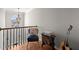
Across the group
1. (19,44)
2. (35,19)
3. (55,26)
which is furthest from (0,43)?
(55,26)

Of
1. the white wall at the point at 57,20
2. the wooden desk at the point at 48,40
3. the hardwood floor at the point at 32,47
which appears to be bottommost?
the hardwood floor at the point at 32,47

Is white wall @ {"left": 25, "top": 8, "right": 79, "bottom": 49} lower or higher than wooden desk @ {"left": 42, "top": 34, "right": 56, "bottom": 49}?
higher

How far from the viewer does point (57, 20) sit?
1411mm

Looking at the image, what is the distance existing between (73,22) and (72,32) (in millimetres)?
98

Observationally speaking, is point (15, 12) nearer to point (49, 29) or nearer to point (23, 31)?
point (23, 31)

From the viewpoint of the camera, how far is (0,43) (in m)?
1.42

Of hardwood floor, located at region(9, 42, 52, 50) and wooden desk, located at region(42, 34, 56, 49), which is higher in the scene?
wooden desk, located at region(42, 34, 56, 49)

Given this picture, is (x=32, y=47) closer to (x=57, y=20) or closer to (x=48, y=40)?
(x=48, y=40)

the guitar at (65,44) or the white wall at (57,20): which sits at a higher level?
the white wall at (57,20)

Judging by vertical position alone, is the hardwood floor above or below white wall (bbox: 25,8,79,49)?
below

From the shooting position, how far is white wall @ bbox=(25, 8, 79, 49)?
139 centimetres

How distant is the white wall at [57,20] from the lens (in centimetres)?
139

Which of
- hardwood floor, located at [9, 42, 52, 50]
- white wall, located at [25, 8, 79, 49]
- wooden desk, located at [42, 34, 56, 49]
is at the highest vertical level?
white wall, located at [25, 8, 79, 49]

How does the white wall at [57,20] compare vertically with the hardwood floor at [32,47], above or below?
above
